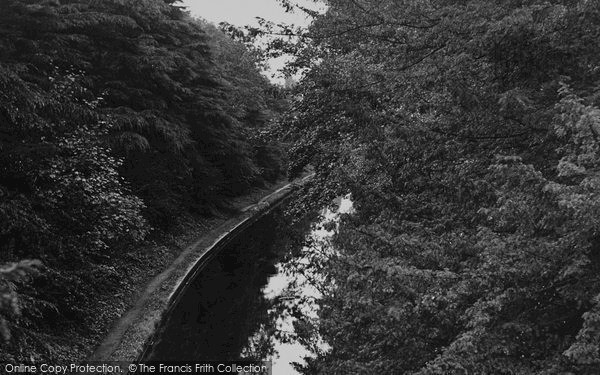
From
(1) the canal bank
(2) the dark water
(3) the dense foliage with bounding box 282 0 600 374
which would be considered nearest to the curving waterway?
(2) the dark water

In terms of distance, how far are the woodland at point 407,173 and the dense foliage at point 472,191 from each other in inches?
1.1

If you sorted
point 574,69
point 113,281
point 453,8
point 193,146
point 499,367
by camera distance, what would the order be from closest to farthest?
point 499,367 → point 574,69 → point 453,8 → point 113,281 → point 193,146

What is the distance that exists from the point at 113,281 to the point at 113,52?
7.01m

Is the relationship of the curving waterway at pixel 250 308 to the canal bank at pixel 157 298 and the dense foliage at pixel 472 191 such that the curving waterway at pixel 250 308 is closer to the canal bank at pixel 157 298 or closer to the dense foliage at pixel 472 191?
the canal bank at pixel 157 298

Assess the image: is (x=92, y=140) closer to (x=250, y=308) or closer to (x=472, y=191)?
(x=250, y=308)

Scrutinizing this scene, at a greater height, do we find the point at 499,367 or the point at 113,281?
the point at 499,367

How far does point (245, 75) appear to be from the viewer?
25859mm

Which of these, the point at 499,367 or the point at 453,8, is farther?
the point at 453,8

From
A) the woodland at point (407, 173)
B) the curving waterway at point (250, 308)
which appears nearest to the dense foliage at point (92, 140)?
the woodland at point (407, 173)

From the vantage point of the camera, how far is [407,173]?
6836mm

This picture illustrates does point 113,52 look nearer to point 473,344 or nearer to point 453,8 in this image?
point 453,8

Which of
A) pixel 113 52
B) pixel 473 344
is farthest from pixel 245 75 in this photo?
pixel 473 344

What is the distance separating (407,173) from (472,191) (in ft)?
4.79

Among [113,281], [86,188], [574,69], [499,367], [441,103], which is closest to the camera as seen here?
[499,367]
